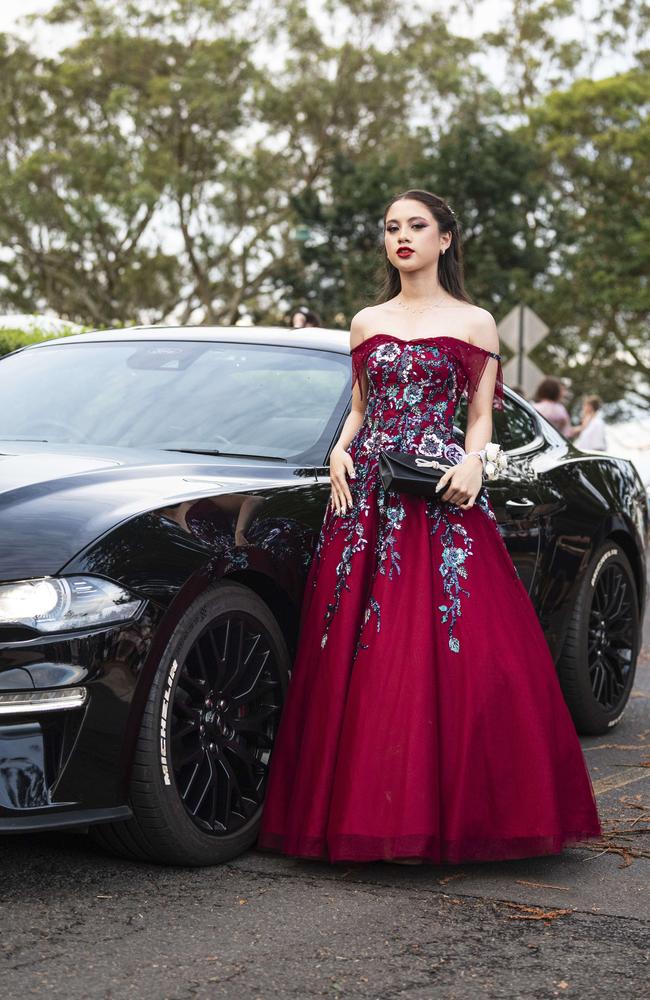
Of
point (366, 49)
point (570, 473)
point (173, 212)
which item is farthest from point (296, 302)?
point (570, 473)

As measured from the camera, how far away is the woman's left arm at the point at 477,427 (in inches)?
156

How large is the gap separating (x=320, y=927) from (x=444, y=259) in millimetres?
1968

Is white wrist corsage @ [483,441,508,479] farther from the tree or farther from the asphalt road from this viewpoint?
the tree

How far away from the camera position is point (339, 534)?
404 cm

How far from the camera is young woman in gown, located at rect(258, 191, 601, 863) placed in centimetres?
373

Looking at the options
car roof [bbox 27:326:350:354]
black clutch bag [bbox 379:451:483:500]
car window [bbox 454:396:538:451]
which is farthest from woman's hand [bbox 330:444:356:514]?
car window [bbox 454:396:538:451]

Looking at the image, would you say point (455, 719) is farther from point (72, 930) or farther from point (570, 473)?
point (570, 473)

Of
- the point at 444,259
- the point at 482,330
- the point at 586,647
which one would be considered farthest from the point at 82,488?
the point at 586,647

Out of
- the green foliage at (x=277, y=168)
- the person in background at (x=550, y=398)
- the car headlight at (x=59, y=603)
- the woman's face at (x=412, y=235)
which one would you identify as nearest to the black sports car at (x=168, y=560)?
the car headlight at (x=59, y=603)

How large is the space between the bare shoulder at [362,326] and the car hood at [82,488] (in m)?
0.42

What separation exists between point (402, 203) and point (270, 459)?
0.83m

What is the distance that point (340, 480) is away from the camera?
4.05 meters

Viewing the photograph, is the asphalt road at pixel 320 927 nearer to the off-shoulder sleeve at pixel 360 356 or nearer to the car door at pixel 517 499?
the car door at pixel 517 499

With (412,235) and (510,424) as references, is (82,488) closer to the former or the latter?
(412,235)
